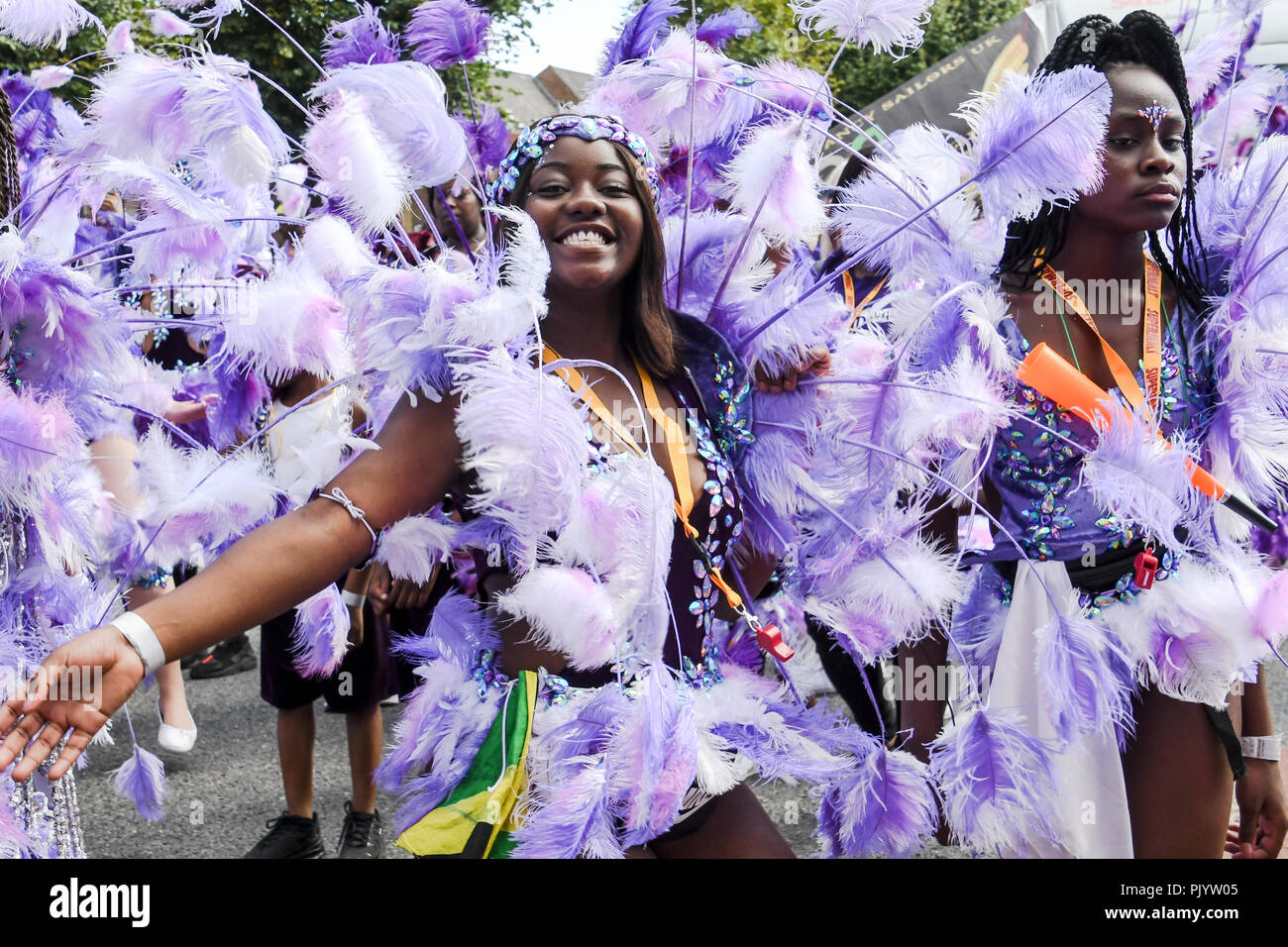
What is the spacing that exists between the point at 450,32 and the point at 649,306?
78 centimetres

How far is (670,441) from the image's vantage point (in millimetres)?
2137

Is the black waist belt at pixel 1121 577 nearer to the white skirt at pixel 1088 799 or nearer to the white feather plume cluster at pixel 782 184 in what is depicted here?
the white skirt at pixel 1088 799

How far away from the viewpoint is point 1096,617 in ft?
7.82

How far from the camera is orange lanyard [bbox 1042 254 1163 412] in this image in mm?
2449

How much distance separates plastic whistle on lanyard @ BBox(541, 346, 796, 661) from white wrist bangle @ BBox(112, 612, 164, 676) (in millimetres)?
748

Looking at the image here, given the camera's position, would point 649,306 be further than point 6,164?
No

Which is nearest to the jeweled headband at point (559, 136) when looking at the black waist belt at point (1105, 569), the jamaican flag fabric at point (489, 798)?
the jamaican flag fabric at point (489, 798)

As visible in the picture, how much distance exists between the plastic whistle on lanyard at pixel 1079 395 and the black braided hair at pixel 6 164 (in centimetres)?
199

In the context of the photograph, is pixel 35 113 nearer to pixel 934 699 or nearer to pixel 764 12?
pixel 934 699

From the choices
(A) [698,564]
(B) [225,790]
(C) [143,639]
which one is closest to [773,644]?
(A) [698,564]

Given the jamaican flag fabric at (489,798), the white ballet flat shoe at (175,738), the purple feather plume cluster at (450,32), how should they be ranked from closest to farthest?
the jamaican flag fabric at (489,798) → the purple feather plume cluster at (450,32) → the white ballet flat shoe at (175,738)

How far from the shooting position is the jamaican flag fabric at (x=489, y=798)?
1941 mm

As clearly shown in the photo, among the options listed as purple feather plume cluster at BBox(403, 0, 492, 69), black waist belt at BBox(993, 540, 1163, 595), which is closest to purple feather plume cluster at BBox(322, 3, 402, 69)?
purple feather plume cluster at BBox(403, 0, 492, 69)

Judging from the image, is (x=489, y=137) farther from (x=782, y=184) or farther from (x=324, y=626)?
(x=324, y=626)
